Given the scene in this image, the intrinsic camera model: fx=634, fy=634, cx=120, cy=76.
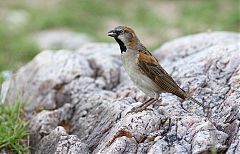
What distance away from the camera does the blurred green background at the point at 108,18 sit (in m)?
12.2

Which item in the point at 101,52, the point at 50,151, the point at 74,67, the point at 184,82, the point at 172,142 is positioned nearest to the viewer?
the point at 172,142

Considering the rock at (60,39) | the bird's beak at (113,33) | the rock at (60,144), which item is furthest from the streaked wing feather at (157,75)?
the rock at (60,39)

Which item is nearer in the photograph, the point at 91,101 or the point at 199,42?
the point at 91,101

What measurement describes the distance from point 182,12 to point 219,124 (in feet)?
28.5

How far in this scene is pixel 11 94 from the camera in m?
7.60

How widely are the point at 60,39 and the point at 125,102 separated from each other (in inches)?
246

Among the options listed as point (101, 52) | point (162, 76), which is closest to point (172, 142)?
point (162, 76)

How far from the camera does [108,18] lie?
1393 centimetres

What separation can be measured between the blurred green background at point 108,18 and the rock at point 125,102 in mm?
3659

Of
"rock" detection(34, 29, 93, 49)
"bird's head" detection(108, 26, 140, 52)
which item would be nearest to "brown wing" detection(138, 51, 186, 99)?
"bird's head" detection(108, 26, 140, 52)

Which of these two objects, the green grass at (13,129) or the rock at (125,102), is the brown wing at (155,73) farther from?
the green grass at (13,129)

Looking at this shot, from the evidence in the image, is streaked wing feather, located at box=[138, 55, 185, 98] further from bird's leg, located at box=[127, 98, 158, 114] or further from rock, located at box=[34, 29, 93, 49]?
rock, located at box=[34, 29, 93, 49]

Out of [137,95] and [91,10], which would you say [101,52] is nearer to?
[137,95]

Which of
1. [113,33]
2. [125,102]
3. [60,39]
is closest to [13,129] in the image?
[125,102]
